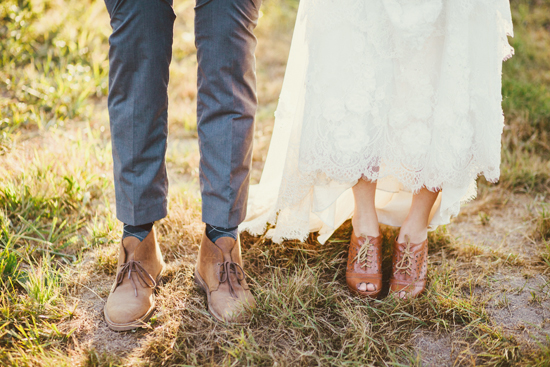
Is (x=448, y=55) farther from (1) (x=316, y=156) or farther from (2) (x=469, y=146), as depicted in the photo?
(1) (x=316, y=156)

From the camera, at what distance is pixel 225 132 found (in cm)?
118

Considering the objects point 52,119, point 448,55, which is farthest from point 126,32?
point 52,119

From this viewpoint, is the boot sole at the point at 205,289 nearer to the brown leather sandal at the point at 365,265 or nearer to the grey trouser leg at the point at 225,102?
the grey trouser leg at the point at 225,102

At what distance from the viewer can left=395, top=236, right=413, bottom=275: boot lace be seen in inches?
51.8

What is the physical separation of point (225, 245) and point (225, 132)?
1.19ft

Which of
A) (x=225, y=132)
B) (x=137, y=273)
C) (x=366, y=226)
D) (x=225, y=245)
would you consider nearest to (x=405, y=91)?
(x=366, y=226)

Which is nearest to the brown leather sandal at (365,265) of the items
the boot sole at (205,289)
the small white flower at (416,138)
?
the small white flower at (416,138)

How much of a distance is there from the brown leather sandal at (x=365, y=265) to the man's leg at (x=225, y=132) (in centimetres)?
35

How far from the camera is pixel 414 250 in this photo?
4.36 feet

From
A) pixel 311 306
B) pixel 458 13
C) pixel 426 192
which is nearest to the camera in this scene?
pixel 458 13

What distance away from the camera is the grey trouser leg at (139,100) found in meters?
1.11

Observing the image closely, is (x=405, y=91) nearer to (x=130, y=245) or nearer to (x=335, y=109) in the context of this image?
(x=335, y=109)

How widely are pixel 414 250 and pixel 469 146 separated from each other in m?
0.38

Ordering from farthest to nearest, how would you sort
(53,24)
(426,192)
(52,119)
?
(53,24)
(52,119)
(426,192)
